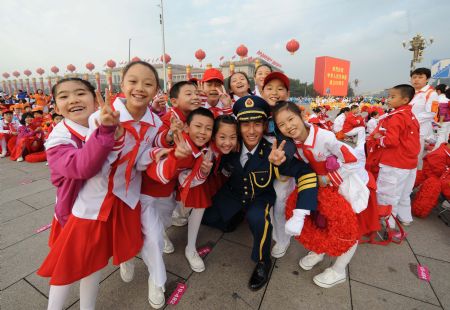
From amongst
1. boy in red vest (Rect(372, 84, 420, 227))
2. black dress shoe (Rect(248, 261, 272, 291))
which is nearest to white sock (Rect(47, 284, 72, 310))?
black dress shoe (Rect(248, 261, 272, 291))

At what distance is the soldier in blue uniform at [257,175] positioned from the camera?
2.00 meters

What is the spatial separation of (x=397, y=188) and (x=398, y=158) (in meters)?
0.41

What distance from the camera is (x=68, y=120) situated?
1.51m

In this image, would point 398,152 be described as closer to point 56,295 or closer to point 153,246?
point 153,246

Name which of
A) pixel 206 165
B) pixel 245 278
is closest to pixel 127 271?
pixel 245 278

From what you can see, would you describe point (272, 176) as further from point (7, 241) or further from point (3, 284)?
point (7, 241)

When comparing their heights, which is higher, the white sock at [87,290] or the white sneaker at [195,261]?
the white sock at [87,290]

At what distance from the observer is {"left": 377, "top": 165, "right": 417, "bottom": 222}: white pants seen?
2926 mm

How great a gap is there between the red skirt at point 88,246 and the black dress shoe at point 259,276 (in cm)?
106

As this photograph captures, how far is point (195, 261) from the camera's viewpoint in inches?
86.4

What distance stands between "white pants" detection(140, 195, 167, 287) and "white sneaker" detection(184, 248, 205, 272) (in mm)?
427

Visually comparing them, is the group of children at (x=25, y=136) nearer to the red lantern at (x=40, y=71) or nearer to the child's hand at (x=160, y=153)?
the child's hand at (x=160, y=153)

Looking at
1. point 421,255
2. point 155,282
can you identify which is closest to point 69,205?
point 155,282

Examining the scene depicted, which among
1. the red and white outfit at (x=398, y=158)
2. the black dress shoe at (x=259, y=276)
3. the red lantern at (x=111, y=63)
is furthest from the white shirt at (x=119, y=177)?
the red lantern at (x=111, y=63)
